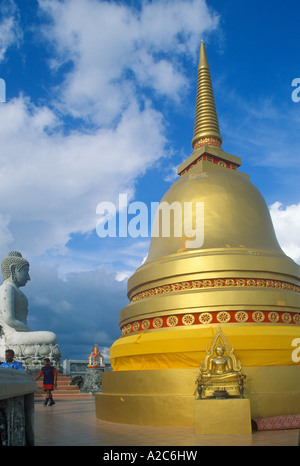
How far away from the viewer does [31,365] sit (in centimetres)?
1917

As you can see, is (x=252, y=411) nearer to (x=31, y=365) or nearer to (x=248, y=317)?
(x=248, y=317)

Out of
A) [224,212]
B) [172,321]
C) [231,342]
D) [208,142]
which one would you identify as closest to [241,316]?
[231,342]

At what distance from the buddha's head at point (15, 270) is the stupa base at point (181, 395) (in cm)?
1574

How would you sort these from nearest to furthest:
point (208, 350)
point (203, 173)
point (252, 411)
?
point (252, 411) < point (208, 350) < point (203, 173)

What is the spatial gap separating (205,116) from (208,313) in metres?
8.07

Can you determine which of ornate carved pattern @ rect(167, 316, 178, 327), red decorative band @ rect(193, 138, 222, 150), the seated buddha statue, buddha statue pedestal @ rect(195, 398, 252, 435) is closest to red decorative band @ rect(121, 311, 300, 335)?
ornate carved pattern @ rect(167, 316, 178, 327)

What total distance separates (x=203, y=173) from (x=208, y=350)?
5.68 m

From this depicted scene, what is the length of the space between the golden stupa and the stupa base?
2cm

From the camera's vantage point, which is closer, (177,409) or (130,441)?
(130,441)

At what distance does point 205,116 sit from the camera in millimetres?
13836

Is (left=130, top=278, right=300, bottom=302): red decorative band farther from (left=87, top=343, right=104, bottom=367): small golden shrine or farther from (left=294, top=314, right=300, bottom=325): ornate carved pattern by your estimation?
(left=87, top=343, right=104, bottom=367): small golden shrine

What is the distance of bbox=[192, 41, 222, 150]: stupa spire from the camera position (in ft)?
44.0

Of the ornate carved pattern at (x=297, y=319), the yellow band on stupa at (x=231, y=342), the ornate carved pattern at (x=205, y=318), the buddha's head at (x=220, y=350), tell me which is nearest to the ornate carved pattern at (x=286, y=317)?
the ornate carved pattern at (x=297, y=319)

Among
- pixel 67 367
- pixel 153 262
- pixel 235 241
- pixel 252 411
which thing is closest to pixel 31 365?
pixel 67 367
